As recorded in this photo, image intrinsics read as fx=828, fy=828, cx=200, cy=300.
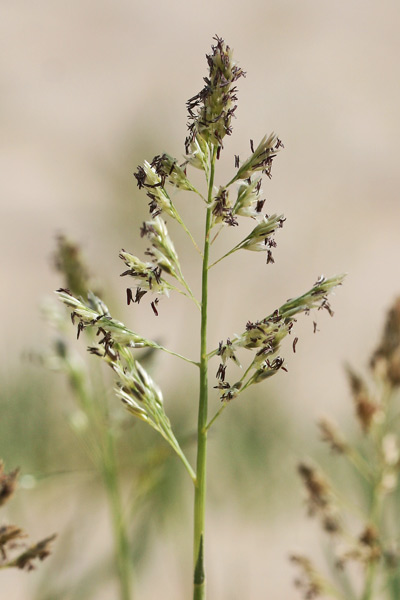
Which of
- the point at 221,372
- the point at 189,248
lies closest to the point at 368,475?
the point at 221,372

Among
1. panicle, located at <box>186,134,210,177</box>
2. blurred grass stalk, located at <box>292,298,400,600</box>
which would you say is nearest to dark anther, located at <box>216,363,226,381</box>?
panicle, located at <box>186,134,210,177</box>

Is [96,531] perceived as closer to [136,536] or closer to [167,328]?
[136,536]

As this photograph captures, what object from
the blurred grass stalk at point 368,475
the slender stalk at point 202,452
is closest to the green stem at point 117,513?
the blurred grass stalk at point 368,475

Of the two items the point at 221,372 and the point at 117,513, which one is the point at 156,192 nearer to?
the point at 221,372

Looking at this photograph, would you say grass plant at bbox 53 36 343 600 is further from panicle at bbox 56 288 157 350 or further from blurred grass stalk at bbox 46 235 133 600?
blurred grass stalk at bbox 46 235 133 600


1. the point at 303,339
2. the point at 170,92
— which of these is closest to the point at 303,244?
the point at 303,339

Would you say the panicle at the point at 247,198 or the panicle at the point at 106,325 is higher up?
the panicle at the point at 247,198

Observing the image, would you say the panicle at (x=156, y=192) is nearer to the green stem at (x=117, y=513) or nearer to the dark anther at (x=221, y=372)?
the dark anther at (x=221, y=372)

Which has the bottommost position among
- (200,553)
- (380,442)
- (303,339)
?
(200,553)
